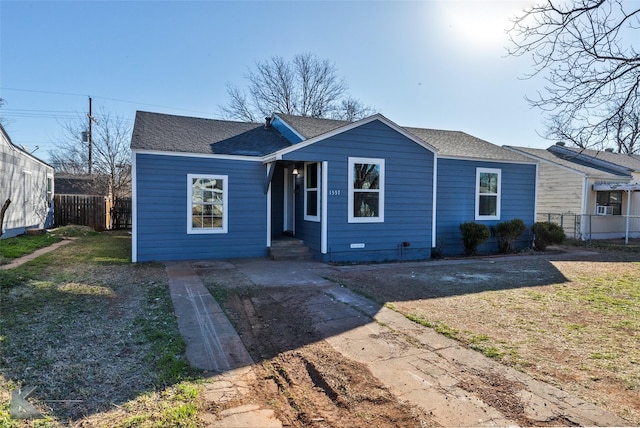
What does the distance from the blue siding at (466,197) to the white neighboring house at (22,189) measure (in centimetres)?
1368

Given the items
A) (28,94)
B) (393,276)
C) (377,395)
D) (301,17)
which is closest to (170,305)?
(377,395)

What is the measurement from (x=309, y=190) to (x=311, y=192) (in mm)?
120

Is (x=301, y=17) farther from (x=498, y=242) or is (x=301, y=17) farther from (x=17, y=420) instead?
(x=17, y=420)

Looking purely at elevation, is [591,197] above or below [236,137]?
below

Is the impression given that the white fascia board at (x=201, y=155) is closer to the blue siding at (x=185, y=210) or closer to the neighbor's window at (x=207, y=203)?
the blue siding at (x=185, y=210)

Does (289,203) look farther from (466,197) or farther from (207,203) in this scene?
(466,197)

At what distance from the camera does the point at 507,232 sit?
446 inches

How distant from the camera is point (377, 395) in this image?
2.85 metres

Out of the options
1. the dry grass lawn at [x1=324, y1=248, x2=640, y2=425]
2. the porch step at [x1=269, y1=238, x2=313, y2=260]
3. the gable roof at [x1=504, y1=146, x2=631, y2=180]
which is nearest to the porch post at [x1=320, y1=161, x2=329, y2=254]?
the porch step at [x1=269, y1=238, x2=313, y2=260]

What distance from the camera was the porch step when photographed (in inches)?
378

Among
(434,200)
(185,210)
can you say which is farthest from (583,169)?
(185,210)

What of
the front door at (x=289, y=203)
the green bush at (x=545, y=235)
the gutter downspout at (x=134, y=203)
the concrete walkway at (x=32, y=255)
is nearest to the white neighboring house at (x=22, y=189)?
the concrete walkway at (x=32, y=255)

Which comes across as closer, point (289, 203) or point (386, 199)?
point (386, 199)

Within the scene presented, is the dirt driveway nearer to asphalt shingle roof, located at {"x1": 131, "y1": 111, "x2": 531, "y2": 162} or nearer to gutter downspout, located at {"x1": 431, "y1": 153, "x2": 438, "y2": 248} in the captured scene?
gutter downspout, located at {"x1": 431, "y1": 153, "x2": 438, "y2": 248}
